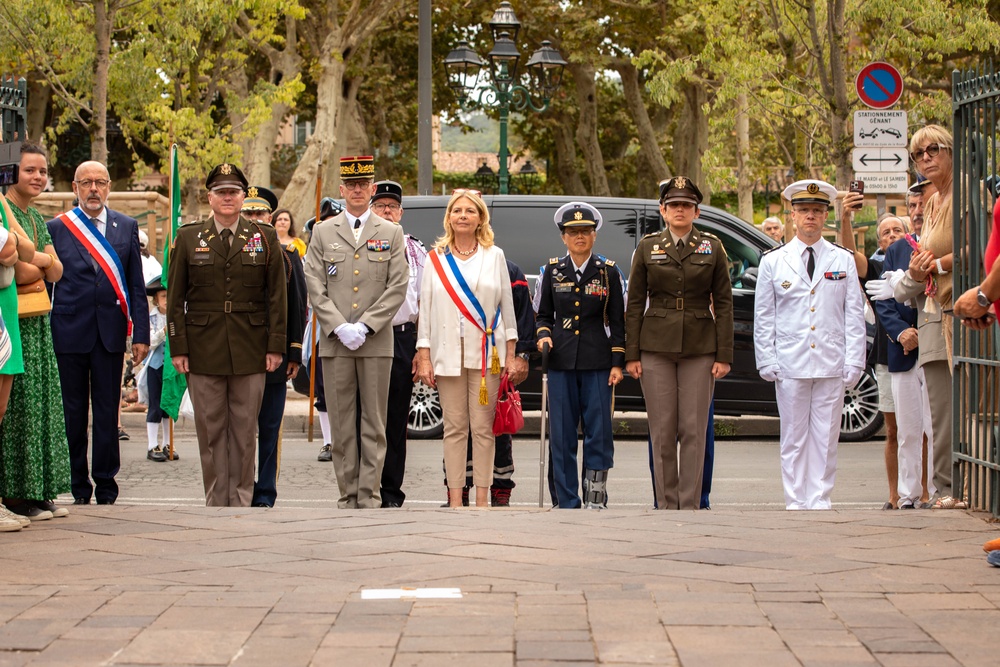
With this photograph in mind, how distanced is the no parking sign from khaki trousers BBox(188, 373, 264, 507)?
7.15 metres

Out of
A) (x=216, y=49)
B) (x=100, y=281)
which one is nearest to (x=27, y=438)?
(x=100, y=281)

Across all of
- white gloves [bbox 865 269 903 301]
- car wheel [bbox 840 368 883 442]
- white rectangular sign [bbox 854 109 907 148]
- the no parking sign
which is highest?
the no parking sign

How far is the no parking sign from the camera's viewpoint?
1357cm

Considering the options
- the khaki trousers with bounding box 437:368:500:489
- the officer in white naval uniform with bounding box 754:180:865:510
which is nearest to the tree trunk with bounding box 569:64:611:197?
the officer in white naval uniform with bounding box 754:180:865:510

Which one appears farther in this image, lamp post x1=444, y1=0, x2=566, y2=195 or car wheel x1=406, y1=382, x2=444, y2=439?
lamp post x1=444, y1=0, x2=566, y2=195

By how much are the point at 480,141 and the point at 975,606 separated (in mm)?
189858

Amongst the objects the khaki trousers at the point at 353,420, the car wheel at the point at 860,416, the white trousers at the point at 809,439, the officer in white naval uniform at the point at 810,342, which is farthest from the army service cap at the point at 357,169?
the car wheel at the point at 860,416

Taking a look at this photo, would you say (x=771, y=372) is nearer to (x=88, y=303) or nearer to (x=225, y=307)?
(x=225, y=307)

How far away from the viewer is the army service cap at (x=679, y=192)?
29.2 ft

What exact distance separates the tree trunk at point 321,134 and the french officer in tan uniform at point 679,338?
60.6 feet

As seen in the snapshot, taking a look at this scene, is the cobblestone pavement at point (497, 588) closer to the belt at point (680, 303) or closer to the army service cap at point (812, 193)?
the belt at point (680, 303)

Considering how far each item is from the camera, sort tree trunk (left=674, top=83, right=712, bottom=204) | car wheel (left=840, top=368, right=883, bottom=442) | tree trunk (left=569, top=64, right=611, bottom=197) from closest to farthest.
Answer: car wheel (left=840, top=368, right=883, bottom=442) → tree trunk (left=674, top=83, right=712, bottom=204) → tree trunk (left=569, top=64, right=611, bottom=197)

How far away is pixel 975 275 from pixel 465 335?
2935mm

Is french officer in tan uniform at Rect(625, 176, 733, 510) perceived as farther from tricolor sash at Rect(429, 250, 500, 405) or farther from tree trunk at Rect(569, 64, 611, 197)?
tree trunk at Rect(569, 64, 611, 197)
